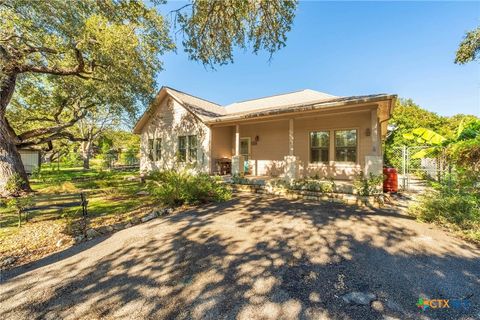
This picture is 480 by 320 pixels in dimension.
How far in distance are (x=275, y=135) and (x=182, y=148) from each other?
576 cm

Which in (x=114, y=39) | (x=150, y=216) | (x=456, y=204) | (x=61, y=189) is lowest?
(x=150, y=216)

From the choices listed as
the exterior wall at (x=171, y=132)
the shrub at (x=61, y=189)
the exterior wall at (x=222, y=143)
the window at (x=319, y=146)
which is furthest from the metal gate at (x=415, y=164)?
the shrub at (x=61, y=189)

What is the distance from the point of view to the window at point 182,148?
40.9ft

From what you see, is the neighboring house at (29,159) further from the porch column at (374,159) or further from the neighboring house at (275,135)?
the porch column at (374,159)

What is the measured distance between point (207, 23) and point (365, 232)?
20.9 ft

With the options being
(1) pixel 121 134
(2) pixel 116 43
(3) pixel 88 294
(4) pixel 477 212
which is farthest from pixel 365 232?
(1) pixel 121 134

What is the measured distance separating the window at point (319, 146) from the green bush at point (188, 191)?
503cm

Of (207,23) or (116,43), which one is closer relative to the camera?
(207,23)

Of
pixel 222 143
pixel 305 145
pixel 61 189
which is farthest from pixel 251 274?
pixel 61 189

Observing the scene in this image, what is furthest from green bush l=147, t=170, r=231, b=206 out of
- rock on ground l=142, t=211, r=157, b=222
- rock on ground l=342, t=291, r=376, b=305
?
rock on ground l=342, t=291, r=376, b=305

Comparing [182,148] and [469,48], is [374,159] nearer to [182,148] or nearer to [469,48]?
[469,48]

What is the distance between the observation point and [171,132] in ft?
42.4

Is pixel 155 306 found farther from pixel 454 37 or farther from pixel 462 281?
pixel 454 37

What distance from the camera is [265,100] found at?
14266 millimetres
